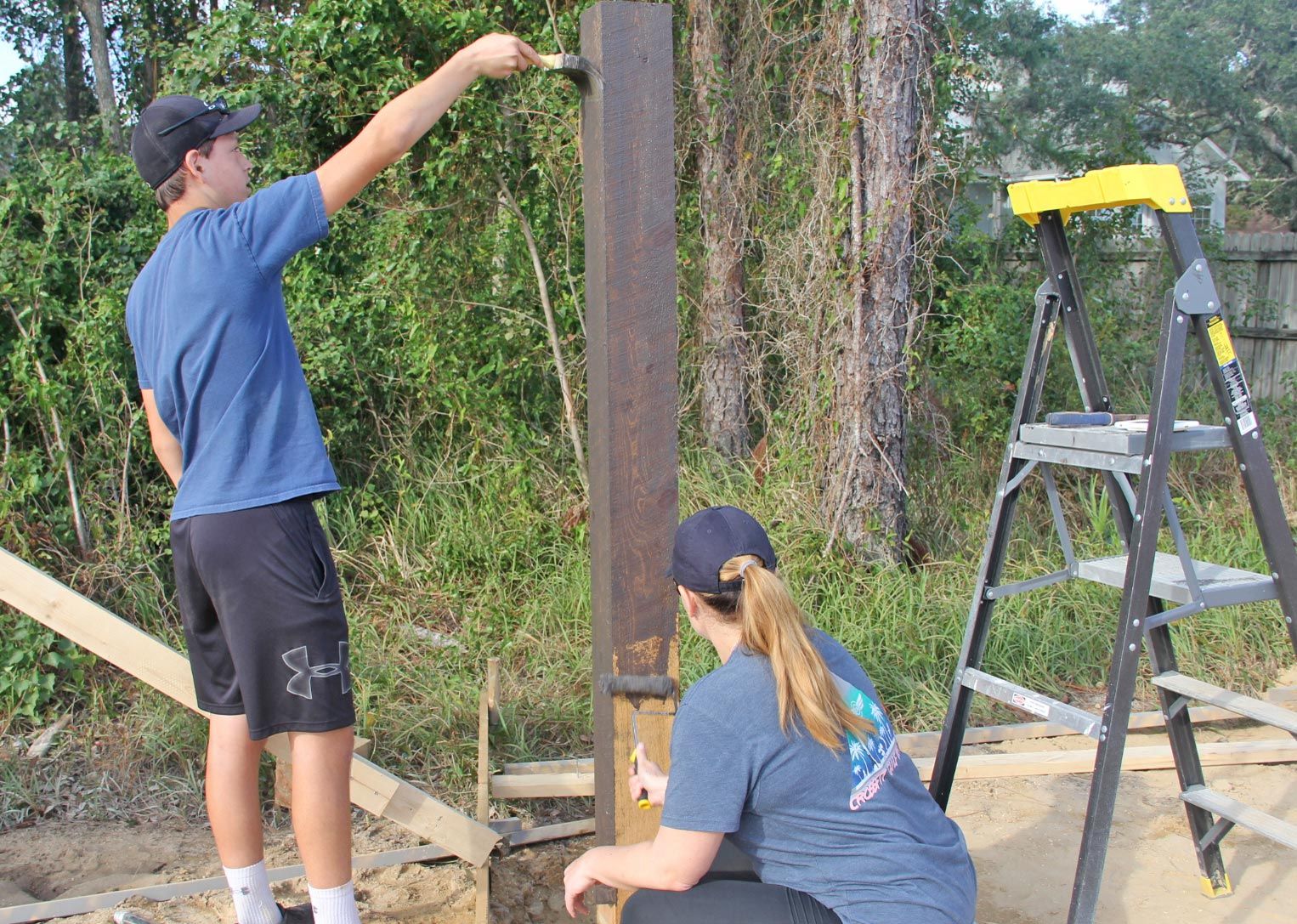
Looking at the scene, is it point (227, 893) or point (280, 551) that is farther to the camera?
point (227, 893)

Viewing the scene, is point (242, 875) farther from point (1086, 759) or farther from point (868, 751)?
point (1086, 759)

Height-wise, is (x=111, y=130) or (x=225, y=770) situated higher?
(x=111, y=130)

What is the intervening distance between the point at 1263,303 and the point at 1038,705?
7256 millimetres

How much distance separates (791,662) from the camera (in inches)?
74.4

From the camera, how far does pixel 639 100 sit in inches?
85.0

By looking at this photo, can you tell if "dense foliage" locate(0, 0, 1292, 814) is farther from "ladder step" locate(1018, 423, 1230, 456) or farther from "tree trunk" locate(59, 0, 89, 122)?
"tree trunk" locate(59, 0, 89, 122)

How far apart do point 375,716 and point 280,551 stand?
188cm

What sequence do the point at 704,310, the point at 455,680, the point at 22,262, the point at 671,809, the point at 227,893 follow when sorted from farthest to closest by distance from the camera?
the point at 704,310
the point at 22,262
the point at 455,680
the point at 227,893
the point at 671,809

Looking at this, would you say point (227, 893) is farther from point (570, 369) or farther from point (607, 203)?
point (570, 369)

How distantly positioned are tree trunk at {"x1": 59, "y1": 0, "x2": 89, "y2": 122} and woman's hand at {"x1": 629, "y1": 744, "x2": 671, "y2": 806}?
36.0ft

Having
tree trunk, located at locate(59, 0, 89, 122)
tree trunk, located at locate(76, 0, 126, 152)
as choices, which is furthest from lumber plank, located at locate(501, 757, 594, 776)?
tree trunk, located at locate(59, 0, 89, 122)

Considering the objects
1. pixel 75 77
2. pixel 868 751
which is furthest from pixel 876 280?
pixel 75 77

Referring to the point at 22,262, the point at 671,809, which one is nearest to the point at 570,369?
the point at 22,262

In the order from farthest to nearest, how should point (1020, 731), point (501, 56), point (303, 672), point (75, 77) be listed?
point (75, 77) → point (1020, 731) → point (303, 672) → point (501, 56)
